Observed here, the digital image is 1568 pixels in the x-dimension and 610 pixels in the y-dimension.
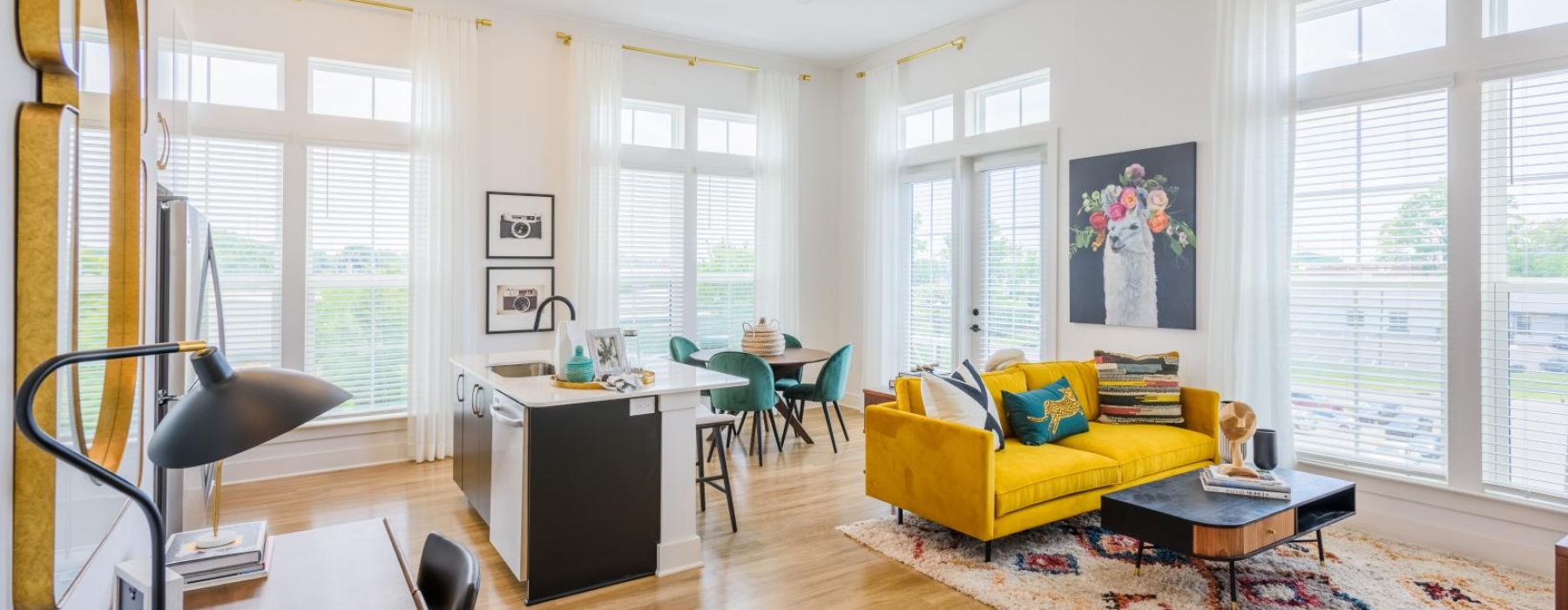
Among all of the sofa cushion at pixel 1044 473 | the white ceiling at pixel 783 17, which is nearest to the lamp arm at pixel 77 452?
the sofa cushion at pixel 1044 473

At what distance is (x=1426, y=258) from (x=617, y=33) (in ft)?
18.2

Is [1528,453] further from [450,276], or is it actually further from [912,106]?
[450,276]

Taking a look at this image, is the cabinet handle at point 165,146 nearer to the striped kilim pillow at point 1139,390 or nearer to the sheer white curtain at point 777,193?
the sheer white curtain at point 777,193

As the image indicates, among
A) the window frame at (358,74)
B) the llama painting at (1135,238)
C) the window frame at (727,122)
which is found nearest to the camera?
the llama painting at (1135,238)

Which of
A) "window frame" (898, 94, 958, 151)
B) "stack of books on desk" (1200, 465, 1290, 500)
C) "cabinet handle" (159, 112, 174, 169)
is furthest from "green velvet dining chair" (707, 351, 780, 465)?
"cabinet handle" (159, 112, 174, 169)

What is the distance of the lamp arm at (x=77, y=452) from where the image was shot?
0.73 metres

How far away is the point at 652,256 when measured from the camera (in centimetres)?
646

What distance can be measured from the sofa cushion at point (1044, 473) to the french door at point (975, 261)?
1.77 metres

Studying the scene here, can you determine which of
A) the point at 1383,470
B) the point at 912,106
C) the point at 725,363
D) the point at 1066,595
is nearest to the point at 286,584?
the point at 1066,595

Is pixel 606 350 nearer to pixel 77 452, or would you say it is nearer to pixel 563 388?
pixel 563 388

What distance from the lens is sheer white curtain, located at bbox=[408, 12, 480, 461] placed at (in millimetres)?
5238

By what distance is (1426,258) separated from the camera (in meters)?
Answer: 3.70

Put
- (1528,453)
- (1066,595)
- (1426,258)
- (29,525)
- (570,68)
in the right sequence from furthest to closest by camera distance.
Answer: (570,68), (1426,258), (1528,453), (1066,595), (29,525)

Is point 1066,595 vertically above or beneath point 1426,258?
beneath
